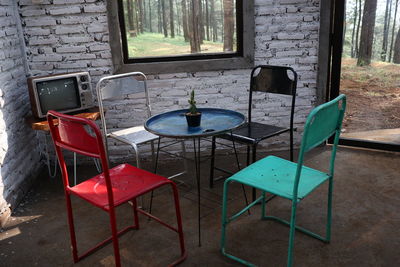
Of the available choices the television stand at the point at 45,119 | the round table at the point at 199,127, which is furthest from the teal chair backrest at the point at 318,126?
the television stand at the point at 45,119

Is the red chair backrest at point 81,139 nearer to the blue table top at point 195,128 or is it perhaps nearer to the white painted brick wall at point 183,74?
the blue table top at point 195,128

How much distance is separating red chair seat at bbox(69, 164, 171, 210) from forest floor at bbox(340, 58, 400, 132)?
235cm

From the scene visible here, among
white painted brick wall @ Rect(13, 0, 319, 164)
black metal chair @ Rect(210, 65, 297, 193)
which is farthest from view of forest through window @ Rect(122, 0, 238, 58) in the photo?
black metal chair @ Rect(210, 65, 297, 193)

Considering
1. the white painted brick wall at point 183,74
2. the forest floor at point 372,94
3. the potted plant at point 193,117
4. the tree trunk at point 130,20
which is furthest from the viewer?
the forest floor at point 372,94

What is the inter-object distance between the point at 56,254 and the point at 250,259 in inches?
46.6

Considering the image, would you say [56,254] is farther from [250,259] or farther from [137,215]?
[250,259]

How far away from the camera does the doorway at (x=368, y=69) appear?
3631mm

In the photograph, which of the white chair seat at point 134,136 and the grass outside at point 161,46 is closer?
the white chair seat at point 134,136

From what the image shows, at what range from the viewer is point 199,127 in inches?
103

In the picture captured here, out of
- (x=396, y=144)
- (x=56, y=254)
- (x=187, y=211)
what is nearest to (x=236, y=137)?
(x=187, y=211)

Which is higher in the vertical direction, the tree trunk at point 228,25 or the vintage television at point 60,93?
the tree trunk at point 228,25

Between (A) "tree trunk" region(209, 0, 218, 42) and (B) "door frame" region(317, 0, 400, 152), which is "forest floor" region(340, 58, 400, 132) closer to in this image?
(B) "door frame" region(317, 0, 400, 152)

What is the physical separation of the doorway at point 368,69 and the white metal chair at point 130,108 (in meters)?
1.68

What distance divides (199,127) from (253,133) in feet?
1.96
